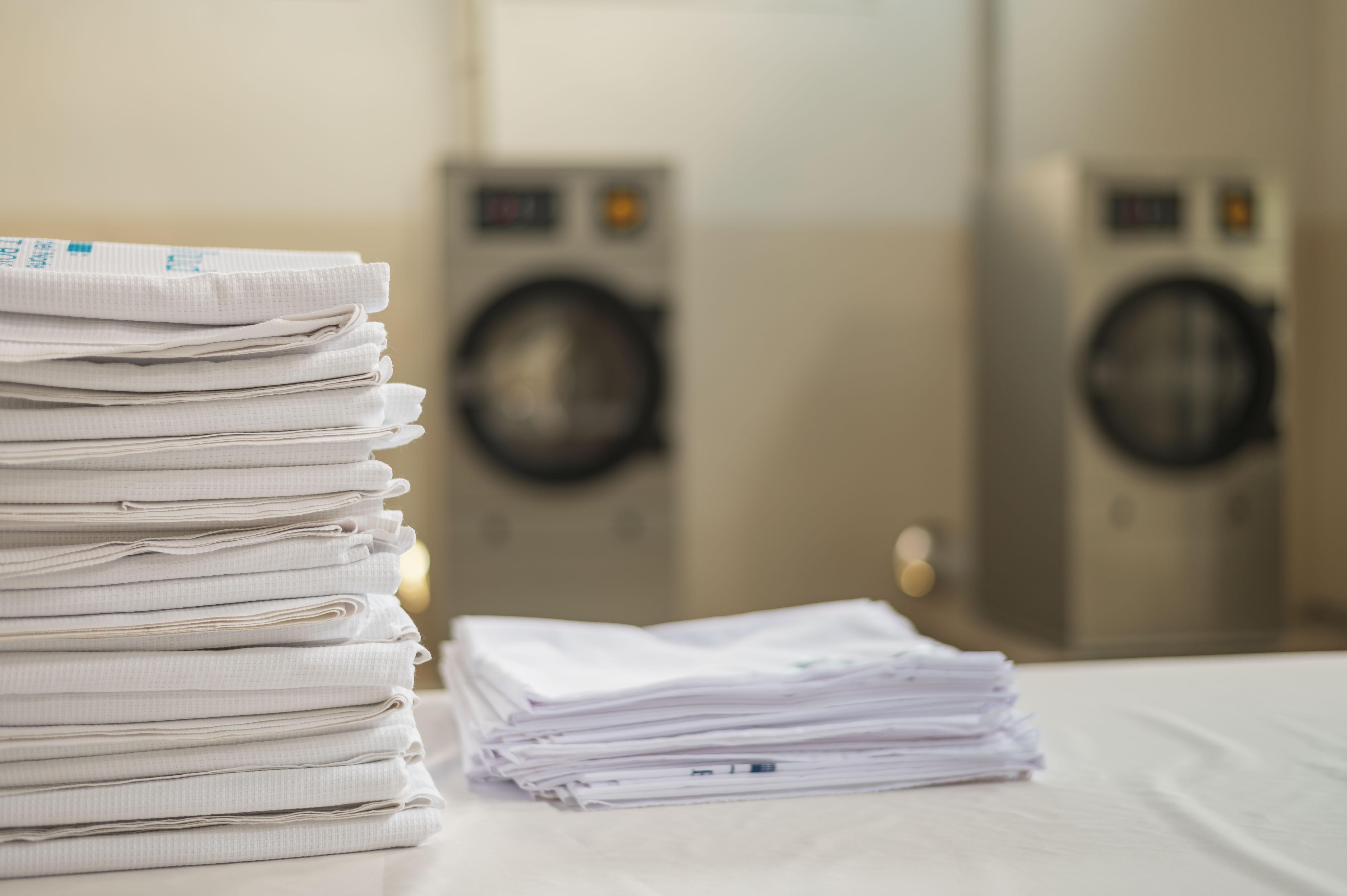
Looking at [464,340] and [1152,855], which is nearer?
[1152,855]

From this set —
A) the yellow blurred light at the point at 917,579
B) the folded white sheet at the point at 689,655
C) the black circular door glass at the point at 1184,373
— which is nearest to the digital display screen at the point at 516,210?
the black circular door glass at the point at 1184,373

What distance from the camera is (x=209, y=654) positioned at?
671 mm

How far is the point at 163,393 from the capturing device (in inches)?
26.6

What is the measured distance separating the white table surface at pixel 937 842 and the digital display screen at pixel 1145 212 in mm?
2369

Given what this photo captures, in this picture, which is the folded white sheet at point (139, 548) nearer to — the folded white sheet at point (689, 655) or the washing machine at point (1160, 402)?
the folded white sheet at point (689, 655)

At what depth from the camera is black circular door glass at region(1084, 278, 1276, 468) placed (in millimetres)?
3049

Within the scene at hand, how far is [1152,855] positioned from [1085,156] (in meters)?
3.26

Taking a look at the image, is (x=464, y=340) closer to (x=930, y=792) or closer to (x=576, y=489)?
(x=576, y=489)

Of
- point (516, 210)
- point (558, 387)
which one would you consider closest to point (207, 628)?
point (558, 387)

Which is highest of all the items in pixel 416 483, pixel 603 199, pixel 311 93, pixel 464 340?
pixel 311 93

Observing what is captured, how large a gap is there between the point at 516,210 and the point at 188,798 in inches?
95.6

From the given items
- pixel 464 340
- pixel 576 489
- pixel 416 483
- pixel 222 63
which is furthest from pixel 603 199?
pixel 222 63

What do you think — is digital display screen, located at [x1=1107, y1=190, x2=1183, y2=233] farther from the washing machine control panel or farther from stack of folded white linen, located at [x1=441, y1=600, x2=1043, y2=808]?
stack of folded white linen, located at [x1=441, y1=600, x2=1043, y2=808]

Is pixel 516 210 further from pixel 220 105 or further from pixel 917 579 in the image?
pixel 917 579
